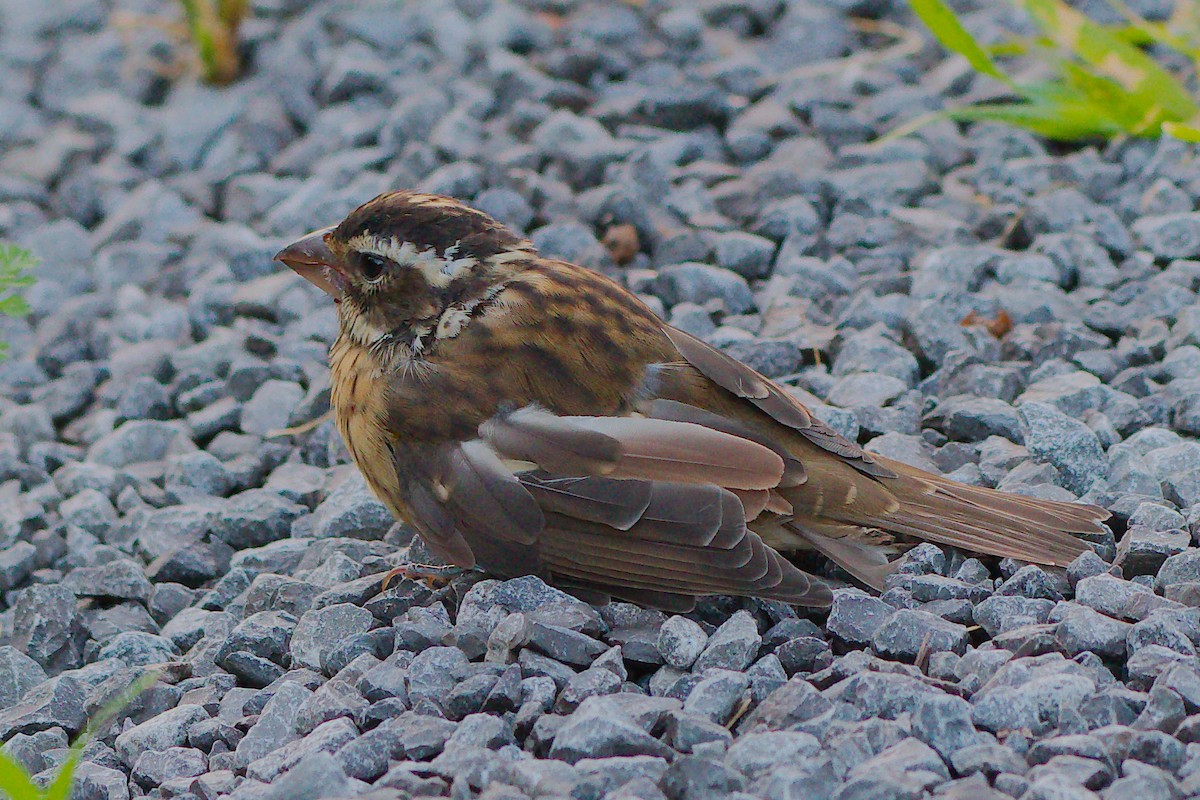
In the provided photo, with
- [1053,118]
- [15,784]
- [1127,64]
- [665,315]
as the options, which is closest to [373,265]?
[665,315]

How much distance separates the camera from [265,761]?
348cm

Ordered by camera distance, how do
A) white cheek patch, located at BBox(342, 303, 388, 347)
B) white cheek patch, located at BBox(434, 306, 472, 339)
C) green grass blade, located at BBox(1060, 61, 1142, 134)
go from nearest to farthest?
white cheek patch, located at BBox(434, 306, 472, 339) → white cheek patch, located at BBox(342, 303, 388, 347) → green grass blade, located at BBox(1060, 61, 1142, 134)

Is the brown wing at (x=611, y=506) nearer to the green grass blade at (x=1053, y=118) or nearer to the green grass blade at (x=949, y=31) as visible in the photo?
the green grass blade at (x=949, y=31)

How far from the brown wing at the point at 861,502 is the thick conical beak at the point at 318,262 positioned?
1.03m

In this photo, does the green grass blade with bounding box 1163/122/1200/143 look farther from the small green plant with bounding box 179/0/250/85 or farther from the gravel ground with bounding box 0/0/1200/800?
the small green plant with bounding box 179/0/250/85

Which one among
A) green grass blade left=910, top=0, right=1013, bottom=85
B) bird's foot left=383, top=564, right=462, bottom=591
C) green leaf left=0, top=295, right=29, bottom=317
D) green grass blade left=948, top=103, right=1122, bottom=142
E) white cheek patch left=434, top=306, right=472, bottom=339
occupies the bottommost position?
bird's foot left=383, top=564, right=462, bottom=591

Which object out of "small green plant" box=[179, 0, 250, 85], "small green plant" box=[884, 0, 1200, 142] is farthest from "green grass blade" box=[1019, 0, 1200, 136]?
"small green plant" box=[179, 0, 250, 85]

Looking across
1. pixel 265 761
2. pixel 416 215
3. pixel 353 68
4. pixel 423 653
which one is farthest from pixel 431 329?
pixel 353 68

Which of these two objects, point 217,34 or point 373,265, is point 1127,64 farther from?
point 217,34

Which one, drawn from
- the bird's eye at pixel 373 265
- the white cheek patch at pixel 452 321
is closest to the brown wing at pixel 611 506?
the white cheek patch at pixel 452 321

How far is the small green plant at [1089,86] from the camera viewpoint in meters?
6.09

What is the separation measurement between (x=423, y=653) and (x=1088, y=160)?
146 inches

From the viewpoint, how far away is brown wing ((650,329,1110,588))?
4.08m

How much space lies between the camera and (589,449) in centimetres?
408
